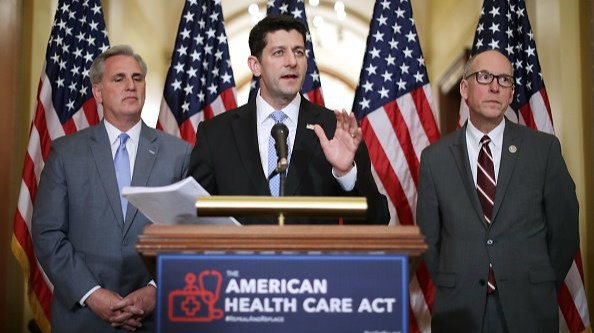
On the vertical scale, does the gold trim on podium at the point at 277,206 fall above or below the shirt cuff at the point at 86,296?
above

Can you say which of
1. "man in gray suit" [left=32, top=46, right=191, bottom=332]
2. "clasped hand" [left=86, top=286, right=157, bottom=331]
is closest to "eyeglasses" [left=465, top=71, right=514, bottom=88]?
"man in gray suit" [left=32, top=46, right=191, bottom=332]

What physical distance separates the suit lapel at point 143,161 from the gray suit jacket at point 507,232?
1185 mm

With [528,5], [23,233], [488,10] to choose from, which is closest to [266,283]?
[23,233]

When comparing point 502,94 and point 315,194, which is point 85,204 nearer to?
point 315,194

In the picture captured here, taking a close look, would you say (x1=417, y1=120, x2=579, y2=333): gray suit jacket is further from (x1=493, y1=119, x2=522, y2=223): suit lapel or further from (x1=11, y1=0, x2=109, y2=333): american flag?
(x1=11, y1=0, x2=109, y2=333): american flag

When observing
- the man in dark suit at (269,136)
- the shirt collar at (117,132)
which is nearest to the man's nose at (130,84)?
the shirt collar at (117,132)

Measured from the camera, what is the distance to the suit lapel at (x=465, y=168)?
318cm

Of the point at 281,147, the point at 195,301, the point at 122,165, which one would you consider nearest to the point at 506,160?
the point at 281,147

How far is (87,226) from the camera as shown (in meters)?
3.12

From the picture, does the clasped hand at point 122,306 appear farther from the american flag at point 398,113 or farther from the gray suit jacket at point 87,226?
the american flag at point 398,113

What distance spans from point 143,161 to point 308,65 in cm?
149

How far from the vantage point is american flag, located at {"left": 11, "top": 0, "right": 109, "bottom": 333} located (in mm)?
4016

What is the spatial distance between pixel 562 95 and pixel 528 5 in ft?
2.10

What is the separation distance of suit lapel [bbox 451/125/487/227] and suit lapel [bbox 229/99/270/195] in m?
0.95
